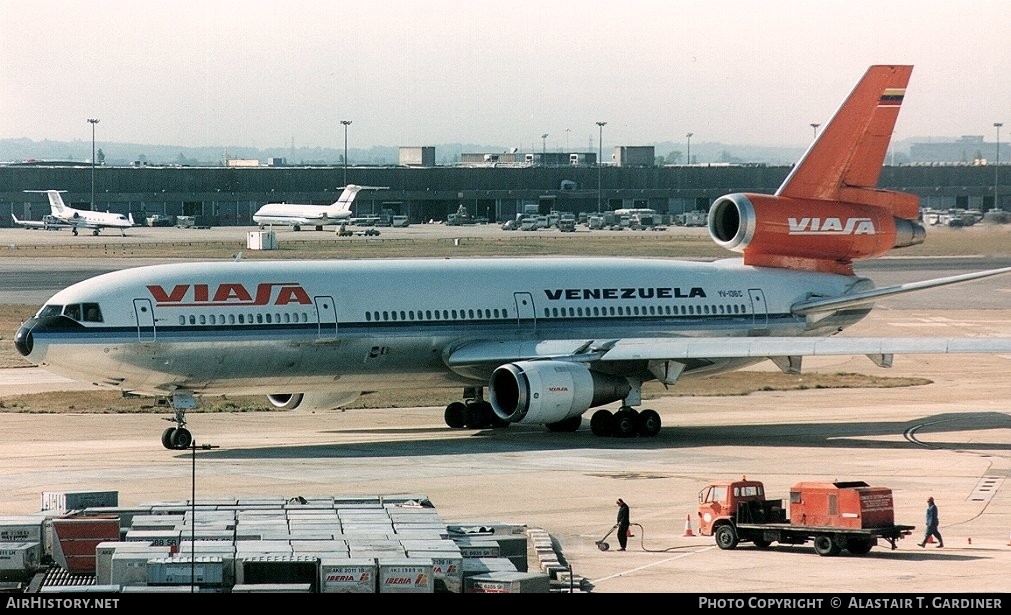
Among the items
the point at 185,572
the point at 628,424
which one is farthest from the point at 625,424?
the point at 185,572

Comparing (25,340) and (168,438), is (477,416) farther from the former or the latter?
(25,340)

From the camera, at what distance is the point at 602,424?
48.2 meters

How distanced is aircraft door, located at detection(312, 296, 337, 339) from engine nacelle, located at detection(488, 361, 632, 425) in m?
4.75

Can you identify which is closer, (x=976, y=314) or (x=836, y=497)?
(x=836, y=497)

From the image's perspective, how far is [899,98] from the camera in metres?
55.3

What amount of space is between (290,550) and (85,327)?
62.2ft

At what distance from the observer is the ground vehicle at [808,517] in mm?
30484

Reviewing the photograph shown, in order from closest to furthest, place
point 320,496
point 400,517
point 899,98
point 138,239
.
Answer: point 400,517, point 320,496, point 899,98, point 138,239

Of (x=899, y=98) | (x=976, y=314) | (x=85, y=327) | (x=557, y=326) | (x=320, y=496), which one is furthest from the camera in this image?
(x=976, y=314)

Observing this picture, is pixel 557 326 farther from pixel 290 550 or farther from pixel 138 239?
pixel 138 239

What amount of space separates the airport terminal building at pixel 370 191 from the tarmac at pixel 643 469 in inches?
4933

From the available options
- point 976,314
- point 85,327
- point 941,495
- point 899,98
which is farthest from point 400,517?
point 976,314

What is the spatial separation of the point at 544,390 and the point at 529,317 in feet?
15.0

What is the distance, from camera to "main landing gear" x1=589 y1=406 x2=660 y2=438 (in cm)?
4797
